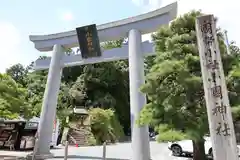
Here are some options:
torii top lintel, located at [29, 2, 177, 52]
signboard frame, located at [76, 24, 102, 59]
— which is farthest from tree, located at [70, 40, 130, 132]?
signboard frame, located at [76, 24, 102, 59]

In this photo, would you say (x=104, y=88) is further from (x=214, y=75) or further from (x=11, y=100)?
(x=214, y=75)

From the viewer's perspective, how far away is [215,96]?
13.2 feet

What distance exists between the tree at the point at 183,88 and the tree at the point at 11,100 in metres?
6.60

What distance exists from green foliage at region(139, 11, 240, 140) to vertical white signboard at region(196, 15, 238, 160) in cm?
92

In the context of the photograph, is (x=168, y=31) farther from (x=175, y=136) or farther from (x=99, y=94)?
(x=99, y=94)

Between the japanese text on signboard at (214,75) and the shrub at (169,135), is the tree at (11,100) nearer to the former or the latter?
the shrub at (169,135)

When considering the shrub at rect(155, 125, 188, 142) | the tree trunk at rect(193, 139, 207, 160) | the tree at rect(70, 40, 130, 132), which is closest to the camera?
the shrub at rect(155, 125, 188, 142)

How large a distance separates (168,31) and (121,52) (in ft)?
14.0

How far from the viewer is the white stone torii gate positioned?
8.79 m

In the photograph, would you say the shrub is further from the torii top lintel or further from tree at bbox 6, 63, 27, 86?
tree at bbox 6, 63, 27, 86

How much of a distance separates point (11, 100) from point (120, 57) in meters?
5.26

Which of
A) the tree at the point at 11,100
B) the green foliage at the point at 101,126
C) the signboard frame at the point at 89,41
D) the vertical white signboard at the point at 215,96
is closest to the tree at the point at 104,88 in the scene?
the green foliage at the point at 101,126

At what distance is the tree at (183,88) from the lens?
17.0 ft

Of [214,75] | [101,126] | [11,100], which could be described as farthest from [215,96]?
[101,126]
